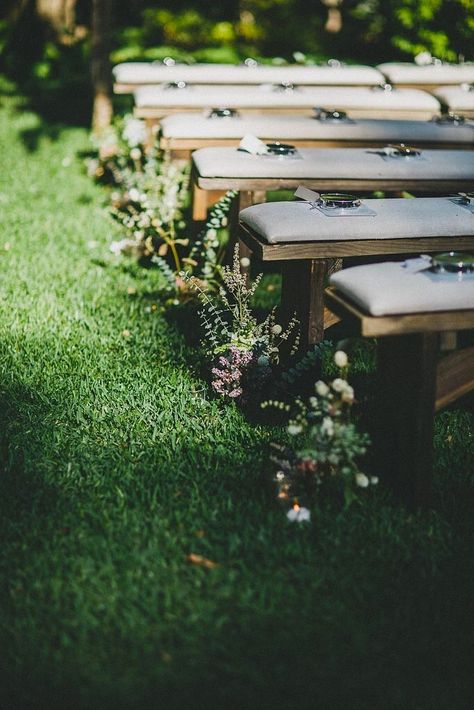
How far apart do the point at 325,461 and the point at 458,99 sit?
4446 millimetres

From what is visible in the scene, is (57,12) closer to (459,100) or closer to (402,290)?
(459,100)

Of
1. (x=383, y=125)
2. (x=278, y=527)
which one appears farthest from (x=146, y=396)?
(x=383, y=125)

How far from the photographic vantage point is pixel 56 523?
9.78 ft

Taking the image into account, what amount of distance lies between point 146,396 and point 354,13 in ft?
39.1

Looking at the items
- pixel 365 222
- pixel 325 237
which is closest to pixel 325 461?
pixel 325 237

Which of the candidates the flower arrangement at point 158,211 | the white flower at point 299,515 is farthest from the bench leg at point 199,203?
the white flower at point 299,515

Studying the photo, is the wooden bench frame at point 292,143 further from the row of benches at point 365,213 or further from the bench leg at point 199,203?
the bench leg at point 199,203

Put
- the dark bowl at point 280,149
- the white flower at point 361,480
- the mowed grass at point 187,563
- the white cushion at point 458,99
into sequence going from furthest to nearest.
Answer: the white cushion at point 458,99 < the dark bowl at point 280,149 < the white flower at point 361,480 < the mowed grass at point 187,563

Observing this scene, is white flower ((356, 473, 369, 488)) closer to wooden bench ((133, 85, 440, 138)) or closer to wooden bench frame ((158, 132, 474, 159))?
wooden bench frame ((158, 132, 474, 159))

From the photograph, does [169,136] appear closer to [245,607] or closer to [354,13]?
[245,607]

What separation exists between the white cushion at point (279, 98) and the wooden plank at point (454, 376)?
12.6 feet

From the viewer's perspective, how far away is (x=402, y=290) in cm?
288

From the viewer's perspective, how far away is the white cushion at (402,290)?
9.32ft

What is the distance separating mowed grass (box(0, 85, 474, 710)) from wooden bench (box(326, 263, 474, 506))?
0.16 meters
